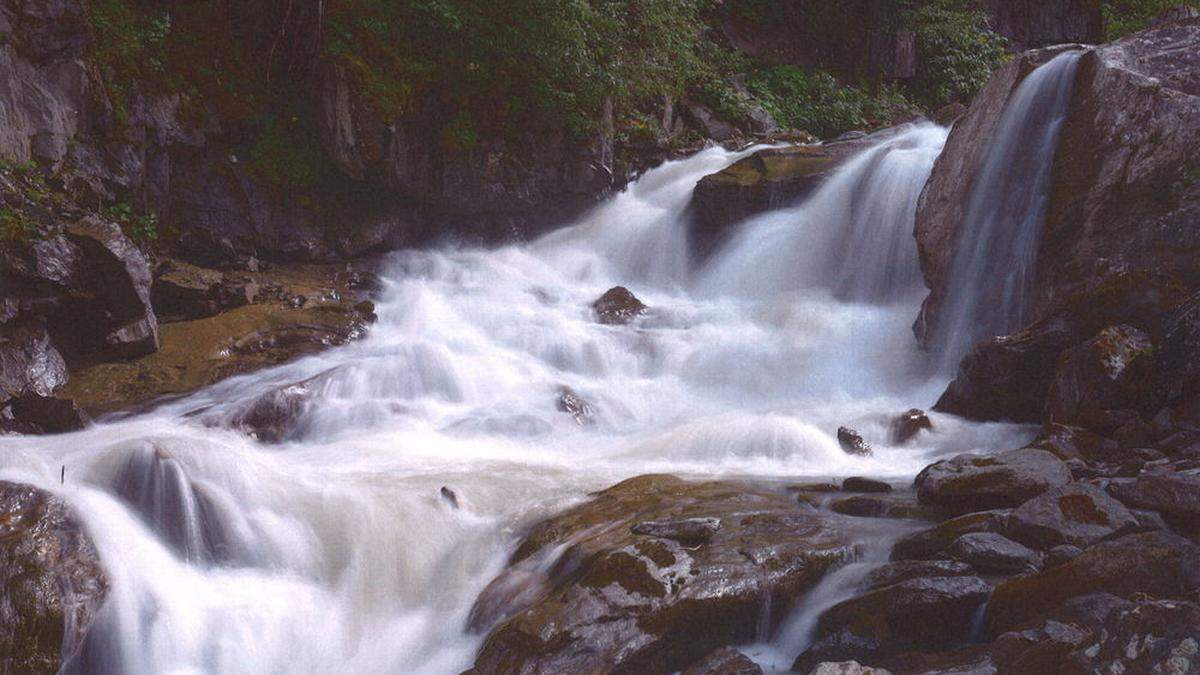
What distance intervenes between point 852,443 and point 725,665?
13.1ft

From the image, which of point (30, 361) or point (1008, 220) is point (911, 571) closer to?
point (1008, 220)

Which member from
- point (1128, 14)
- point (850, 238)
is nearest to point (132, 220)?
point (850, 238)

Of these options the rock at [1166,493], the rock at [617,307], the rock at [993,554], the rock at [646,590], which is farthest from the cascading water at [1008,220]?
the rock at [993,554]

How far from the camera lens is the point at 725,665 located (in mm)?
3955

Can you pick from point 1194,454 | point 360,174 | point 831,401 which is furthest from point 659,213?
point 1194,454

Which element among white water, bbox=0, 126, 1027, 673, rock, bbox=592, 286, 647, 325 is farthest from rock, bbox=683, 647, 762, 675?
rock, bbox=592, 286, 647, 325

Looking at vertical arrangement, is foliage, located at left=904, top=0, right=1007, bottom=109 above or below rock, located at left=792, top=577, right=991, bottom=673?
above

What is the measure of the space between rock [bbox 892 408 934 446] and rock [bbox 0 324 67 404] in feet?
23.9

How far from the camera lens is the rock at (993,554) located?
4.14 meters

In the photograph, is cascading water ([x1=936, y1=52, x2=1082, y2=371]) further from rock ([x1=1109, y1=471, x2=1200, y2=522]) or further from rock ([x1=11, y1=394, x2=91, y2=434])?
rock ([x1=11, y1=394, x2=91, y2=434])

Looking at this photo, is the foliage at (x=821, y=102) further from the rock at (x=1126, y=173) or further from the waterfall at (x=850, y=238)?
the rock at (x=1126, y=173)

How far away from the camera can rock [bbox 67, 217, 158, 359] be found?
8805mm

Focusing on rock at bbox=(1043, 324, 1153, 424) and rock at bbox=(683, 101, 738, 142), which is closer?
A: rock at bbox=(1043, 324, 1153, 424)

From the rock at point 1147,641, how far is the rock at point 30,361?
800cm
